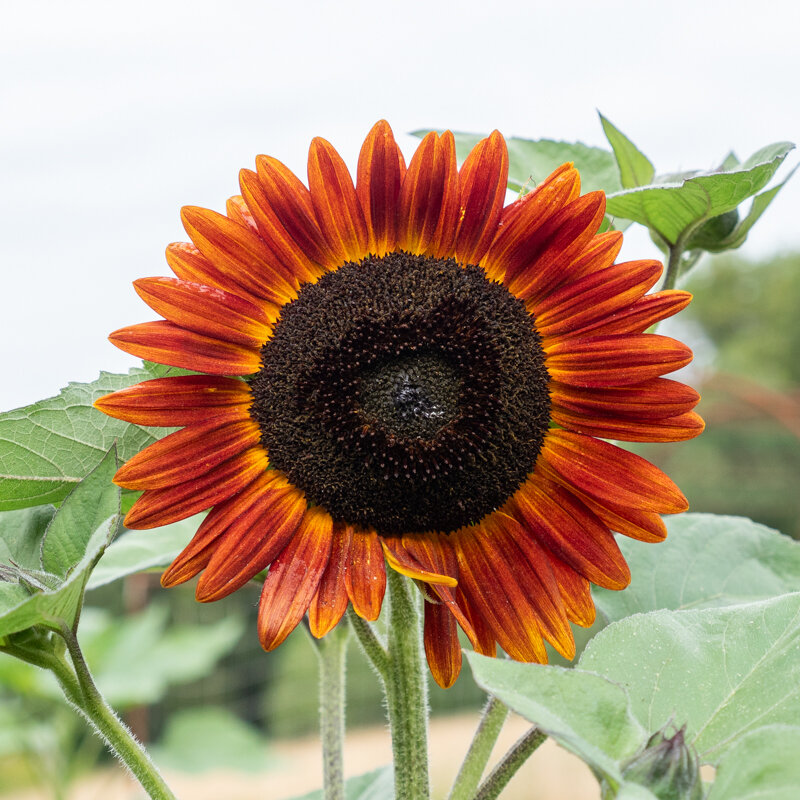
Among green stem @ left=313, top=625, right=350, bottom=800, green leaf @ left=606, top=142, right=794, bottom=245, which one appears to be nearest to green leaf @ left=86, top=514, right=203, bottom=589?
green stem @ left=313, top=625, right=350, bottom=800

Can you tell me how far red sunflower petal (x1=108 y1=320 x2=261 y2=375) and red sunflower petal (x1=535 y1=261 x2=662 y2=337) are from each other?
175mm

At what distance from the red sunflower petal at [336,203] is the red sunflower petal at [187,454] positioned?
12 cm

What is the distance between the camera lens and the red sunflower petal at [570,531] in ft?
1.87

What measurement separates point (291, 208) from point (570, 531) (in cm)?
25

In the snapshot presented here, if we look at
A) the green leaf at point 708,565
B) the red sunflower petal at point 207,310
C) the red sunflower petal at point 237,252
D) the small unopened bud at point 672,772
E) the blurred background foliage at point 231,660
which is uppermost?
the red sunflower petal at point 237,252

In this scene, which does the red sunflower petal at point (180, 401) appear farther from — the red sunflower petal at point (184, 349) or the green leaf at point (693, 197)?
the green leaf at point (693, 197)

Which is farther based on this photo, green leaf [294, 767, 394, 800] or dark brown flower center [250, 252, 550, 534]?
green leaf [294, 767, 394, 800]

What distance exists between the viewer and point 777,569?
0.79 m

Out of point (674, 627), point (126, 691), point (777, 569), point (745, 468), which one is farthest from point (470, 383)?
point (745, 468)

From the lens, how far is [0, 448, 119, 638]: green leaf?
0.46 metres

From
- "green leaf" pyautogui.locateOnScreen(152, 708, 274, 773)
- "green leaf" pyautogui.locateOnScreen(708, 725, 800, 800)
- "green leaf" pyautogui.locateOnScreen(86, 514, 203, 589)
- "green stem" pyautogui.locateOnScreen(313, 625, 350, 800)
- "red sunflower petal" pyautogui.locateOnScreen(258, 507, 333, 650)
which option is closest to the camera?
"green leaf" pyautogui.locateOnScreen(708, 725, 800, 800)

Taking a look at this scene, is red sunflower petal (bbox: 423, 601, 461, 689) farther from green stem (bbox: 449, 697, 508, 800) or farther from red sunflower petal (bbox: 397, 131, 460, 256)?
red sunflower petal (bbox: 397, 131, 460, 256)

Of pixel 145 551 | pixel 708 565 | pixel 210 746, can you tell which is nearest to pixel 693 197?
pixel 708 565

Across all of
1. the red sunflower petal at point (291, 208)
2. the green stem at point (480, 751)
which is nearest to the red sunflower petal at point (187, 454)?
the red sunflower petal at point (291, 208)
